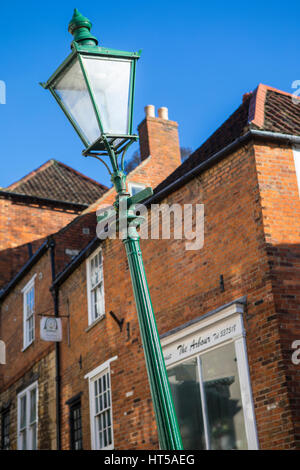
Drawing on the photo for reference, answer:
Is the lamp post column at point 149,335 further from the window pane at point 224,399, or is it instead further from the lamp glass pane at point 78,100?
the window pane at point 224,399

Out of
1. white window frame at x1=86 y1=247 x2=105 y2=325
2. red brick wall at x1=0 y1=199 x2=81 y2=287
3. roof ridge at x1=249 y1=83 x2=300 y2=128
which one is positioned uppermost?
red brick wall at x1=0 y1=199 x2=81 y2=287

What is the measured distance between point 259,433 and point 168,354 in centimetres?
280

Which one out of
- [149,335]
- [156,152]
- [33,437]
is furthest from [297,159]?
[33,437]

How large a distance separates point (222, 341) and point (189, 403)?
4.53 ft

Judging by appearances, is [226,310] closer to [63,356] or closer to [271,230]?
[271,230]

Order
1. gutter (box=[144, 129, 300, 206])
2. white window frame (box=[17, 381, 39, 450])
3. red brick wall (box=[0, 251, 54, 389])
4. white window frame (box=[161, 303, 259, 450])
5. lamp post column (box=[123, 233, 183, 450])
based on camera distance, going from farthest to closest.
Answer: red brick wall (box=[0, 251, 54, 389]) < white window frame (box=[17, 381, 39, 450]) < gutter (box=[144, 129, 300, 206]) < white window frame (box=[161, 303, 259, 450]) < lamp post column (box=[123, 233, 183, 450])

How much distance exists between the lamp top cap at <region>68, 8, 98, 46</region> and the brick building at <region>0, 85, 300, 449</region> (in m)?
5.27

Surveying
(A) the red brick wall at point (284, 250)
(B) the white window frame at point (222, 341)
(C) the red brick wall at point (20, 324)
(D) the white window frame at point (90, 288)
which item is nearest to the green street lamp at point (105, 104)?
(A) the red brick wall at point (284, 250)

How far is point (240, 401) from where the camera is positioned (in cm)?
1001

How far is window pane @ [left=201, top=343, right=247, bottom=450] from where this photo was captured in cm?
1002

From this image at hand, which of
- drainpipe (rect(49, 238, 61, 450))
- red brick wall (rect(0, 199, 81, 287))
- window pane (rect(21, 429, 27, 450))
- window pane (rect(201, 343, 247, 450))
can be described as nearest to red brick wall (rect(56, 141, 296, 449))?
window pane (rect(201, 343, 247, 450))

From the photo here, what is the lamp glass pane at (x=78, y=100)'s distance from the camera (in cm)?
569

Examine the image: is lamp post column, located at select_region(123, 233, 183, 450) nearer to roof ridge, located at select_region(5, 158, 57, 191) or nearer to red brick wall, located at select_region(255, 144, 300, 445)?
red brick wall, located at select_region(255, 144, 300, 445)

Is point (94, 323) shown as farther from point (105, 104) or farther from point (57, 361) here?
point (105, 104)
